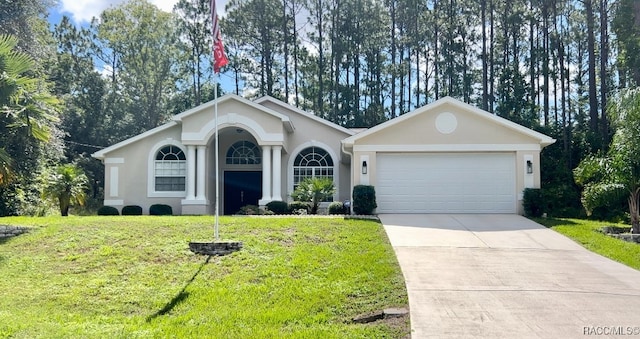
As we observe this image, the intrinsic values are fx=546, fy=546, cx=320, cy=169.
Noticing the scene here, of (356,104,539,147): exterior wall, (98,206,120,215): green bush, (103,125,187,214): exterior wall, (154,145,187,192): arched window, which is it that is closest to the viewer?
(356,104,539,147): exterior wall

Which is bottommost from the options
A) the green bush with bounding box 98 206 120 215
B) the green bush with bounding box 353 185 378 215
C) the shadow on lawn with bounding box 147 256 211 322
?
the shadow on lawn with bounding box 147 256 211 322

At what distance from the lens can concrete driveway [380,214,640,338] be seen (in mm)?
6852

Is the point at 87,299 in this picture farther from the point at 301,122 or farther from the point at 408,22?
the point at 408,22

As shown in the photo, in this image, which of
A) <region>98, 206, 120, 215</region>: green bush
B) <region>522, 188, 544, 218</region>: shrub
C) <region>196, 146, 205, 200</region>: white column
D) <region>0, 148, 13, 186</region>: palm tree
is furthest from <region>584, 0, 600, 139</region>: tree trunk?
<region>0, 148, 13, 186</region>: palm tree

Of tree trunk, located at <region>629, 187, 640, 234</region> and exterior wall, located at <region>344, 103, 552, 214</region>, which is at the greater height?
exterior wall, located at <region>344, 103, 552, 214</region>

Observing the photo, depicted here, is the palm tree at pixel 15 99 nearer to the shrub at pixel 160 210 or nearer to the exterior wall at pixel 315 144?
the shrub at pixel 160 210

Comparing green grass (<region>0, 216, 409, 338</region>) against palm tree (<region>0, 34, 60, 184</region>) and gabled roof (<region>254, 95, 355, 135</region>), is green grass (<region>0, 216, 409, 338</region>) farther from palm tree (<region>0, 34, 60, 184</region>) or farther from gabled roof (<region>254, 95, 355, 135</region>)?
gabled roof (<region>254, 95, 355, 135</region>)

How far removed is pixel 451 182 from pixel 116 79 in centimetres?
3027

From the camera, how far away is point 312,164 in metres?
21.7

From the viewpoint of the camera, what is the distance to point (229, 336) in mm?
6824

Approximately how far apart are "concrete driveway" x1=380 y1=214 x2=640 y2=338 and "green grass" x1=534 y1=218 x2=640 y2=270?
0.95 feet

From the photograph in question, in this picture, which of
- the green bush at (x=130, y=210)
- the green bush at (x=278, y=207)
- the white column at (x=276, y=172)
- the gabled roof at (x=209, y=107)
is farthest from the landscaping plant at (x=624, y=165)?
the green bush at (x=130, y=210)

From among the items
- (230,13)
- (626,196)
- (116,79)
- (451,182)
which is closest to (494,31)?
(230,13)

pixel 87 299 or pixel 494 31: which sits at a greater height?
pixel 494 31
